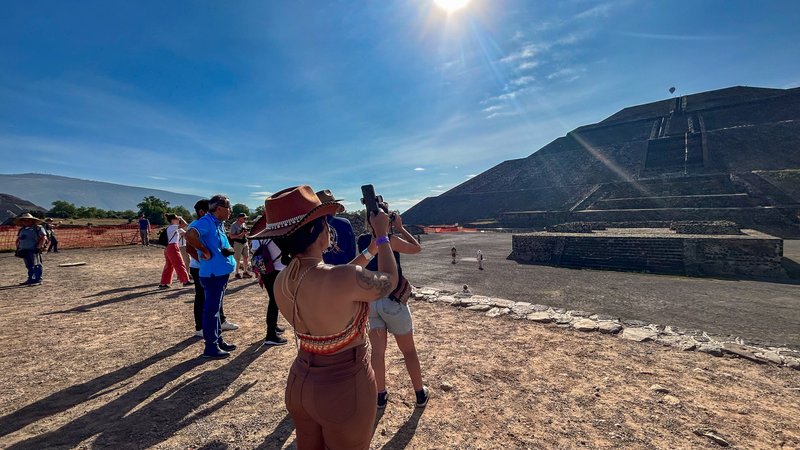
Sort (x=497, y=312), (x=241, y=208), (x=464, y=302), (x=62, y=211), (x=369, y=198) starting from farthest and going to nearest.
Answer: (x=62, y=211), (x=241, y=208), (x=464, y=302), (x=497, y=312), (x=369, y=198)

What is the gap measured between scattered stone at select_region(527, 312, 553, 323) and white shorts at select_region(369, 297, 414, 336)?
3.71 metres

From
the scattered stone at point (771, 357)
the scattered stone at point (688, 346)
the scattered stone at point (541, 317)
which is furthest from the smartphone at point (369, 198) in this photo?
the scattered stone at point (771, 357)

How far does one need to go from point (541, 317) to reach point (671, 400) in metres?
2.52

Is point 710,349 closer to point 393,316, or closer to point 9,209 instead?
point 393,316

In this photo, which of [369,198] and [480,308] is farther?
[480,308]

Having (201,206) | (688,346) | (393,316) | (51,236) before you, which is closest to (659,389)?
(688,346)

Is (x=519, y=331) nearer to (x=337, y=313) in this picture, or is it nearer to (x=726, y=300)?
(x=337, y=313)

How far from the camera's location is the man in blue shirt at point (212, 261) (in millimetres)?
4434

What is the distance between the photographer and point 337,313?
164 centimetres

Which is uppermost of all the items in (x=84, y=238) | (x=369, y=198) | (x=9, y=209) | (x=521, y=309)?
(x=9, y=209)

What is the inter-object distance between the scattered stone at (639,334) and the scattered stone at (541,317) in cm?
109

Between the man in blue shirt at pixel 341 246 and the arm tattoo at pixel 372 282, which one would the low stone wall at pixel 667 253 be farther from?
the arm tattoo at pixel 372 282

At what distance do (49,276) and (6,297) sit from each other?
338 cm

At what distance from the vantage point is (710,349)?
4.39 meters
